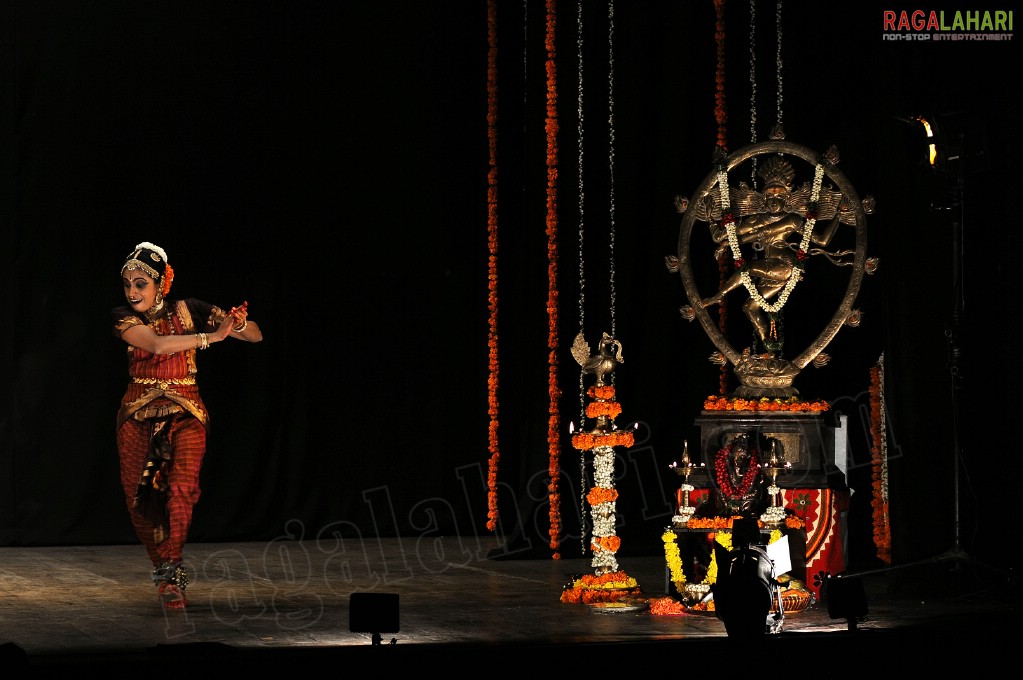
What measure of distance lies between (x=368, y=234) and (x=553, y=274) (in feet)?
5.24

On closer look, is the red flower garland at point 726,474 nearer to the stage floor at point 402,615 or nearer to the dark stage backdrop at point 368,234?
the stage floor at point 402,615

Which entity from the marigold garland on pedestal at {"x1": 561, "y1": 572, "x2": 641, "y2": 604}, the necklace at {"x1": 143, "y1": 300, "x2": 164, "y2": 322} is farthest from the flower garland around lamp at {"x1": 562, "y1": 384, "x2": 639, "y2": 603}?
the necklace at {"x1": 143, "y1": 300, "x2": 164, "y2": 322}

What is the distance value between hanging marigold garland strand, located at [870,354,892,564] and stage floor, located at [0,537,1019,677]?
793 millimetres

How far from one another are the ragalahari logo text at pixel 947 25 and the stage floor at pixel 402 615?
8.28 ft

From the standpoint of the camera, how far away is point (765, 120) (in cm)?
936

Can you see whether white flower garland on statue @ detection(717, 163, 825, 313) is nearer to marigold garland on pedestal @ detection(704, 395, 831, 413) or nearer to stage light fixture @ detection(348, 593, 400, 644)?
marigold garland on pedestal @ detection(704, 395, 831, 413)

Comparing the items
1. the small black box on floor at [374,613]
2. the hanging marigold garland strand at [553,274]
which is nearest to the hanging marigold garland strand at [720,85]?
the hanging marigold garland strand at [553,274]

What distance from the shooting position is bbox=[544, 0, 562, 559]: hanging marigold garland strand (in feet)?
29.9

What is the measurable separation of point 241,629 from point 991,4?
15.2 ft

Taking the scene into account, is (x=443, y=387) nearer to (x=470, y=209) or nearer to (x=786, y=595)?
(x=470, y=209)

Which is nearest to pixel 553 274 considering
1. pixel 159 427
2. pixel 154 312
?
pixel 154 312

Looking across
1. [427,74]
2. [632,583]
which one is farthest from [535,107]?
[632,583]

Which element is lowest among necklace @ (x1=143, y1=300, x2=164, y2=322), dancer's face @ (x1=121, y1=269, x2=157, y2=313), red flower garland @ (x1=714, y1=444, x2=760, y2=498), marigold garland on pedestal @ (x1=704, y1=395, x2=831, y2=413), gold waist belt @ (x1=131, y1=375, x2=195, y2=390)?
red flower garland @ (x1=714, y1=444, x2=760, y2=498)

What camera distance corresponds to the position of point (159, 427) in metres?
6.82
